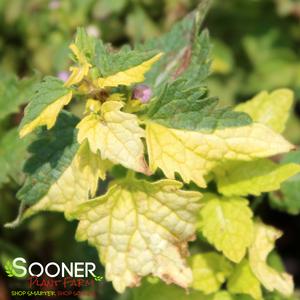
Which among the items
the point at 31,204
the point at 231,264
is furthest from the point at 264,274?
the point at 31,204

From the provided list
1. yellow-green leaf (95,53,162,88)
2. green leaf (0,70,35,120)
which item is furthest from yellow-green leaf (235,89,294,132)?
green leaf (0,70,35,120)

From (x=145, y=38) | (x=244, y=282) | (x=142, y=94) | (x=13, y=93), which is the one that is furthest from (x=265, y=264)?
(x=145, y=38)

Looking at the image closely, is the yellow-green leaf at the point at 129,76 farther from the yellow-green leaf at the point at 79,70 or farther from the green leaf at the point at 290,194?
the green leaf at the point at 290,194

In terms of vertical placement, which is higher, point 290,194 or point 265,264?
point 290,194

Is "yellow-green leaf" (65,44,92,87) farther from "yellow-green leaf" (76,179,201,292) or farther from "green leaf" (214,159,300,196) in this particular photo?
"green leaf" (214,159,300,196)

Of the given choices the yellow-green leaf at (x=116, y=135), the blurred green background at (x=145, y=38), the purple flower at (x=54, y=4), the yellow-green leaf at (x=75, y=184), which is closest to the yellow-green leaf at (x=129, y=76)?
the yellow-green leaf at (x=116, y=135)

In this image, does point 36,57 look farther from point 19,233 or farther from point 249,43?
point 249,43

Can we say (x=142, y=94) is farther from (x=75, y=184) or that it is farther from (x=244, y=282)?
(x=244, y=282)
